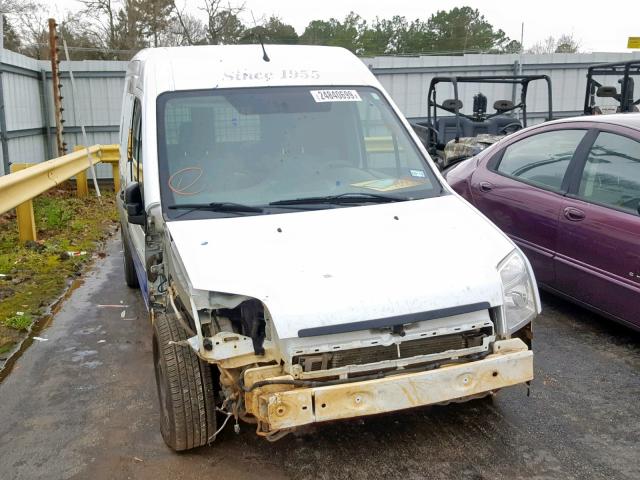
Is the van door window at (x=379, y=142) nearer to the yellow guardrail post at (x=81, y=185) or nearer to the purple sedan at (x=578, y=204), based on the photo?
the purple sedan at (x=578, y=204)

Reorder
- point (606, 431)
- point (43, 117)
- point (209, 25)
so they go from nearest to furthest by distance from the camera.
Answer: point (606, 431) < point (43, 117) < point (209, 25)

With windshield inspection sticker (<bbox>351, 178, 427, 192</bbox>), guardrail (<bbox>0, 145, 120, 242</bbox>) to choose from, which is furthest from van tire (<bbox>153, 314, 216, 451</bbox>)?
guardrail (<bbox>0, 145, 120, 242</bbox>)

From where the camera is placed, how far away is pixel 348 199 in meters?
3.79

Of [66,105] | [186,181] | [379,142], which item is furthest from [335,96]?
[66,105]

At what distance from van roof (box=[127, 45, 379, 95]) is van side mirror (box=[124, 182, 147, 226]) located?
0.69m

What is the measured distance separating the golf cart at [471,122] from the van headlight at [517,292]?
4.78 meters

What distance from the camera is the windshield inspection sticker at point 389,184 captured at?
3.96 m

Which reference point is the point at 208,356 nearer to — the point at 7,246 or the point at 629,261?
the point at 629,261

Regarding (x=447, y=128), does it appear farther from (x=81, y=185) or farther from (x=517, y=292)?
(x=517, y=292)

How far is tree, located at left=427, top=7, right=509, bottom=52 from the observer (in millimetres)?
39219

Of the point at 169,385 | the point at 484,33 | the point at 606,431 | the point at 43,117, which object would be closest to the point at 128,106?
the point at 169,385

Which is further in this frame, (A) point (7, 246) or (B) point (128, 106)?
(A) point (7, 246)

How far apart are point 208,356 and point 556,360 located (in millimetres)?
2665

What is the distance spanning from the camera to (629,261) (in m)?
4.32
